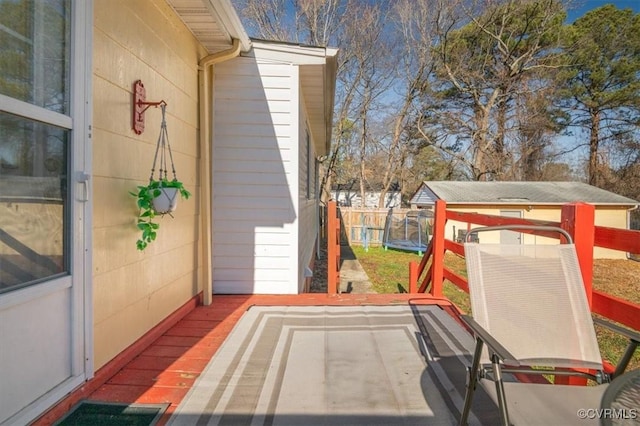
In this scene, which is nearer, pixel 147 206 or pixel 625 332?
pixel 625 332

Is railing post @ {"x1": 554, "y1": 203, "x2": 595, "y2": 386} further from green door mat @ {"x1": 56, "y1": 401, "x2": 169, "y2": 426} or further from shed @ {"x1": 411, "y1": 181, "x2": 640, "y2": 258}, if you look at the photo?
shed @ {"x1": 411, "y1": 181, "x2": 640, "y2": 258}

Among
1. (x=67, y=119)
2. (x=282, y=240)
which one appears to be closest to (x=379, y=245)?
(x=282, y=240)

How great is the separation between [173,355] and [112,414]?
0.67 meters

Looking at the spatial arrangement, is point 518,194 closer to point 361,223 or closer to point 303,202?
point 361,223

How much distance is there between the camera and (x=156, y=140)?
2.69m

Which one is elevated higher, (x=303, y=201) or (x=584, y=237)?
(x=303, y=201)

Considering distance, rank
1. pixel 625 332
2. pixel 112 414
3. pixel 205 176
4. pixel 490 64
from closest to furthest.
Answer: pixel 625 332
pixel 112 414
pixel 205 176
pixel 490 64

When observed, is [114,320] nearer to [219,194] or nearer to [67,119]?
[67,119]

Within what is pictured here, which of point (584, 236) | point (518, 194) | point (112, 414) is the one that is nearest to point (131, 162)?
point (112, 414)

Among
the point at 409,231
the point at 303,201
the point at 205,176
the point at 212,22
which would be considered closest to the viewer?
the point at 212,22

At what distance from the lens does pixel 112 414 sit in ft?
5.86

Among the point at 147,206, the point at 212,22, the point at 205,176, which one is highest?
the point at 212,22

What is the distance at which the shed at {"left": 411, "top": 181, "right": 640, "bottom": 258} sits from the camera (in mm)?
13141

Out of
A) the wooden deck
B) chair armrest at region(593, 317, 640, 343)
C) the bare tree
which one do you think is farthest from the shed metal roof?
chair armrest at region(593, 317, 640, 343)
